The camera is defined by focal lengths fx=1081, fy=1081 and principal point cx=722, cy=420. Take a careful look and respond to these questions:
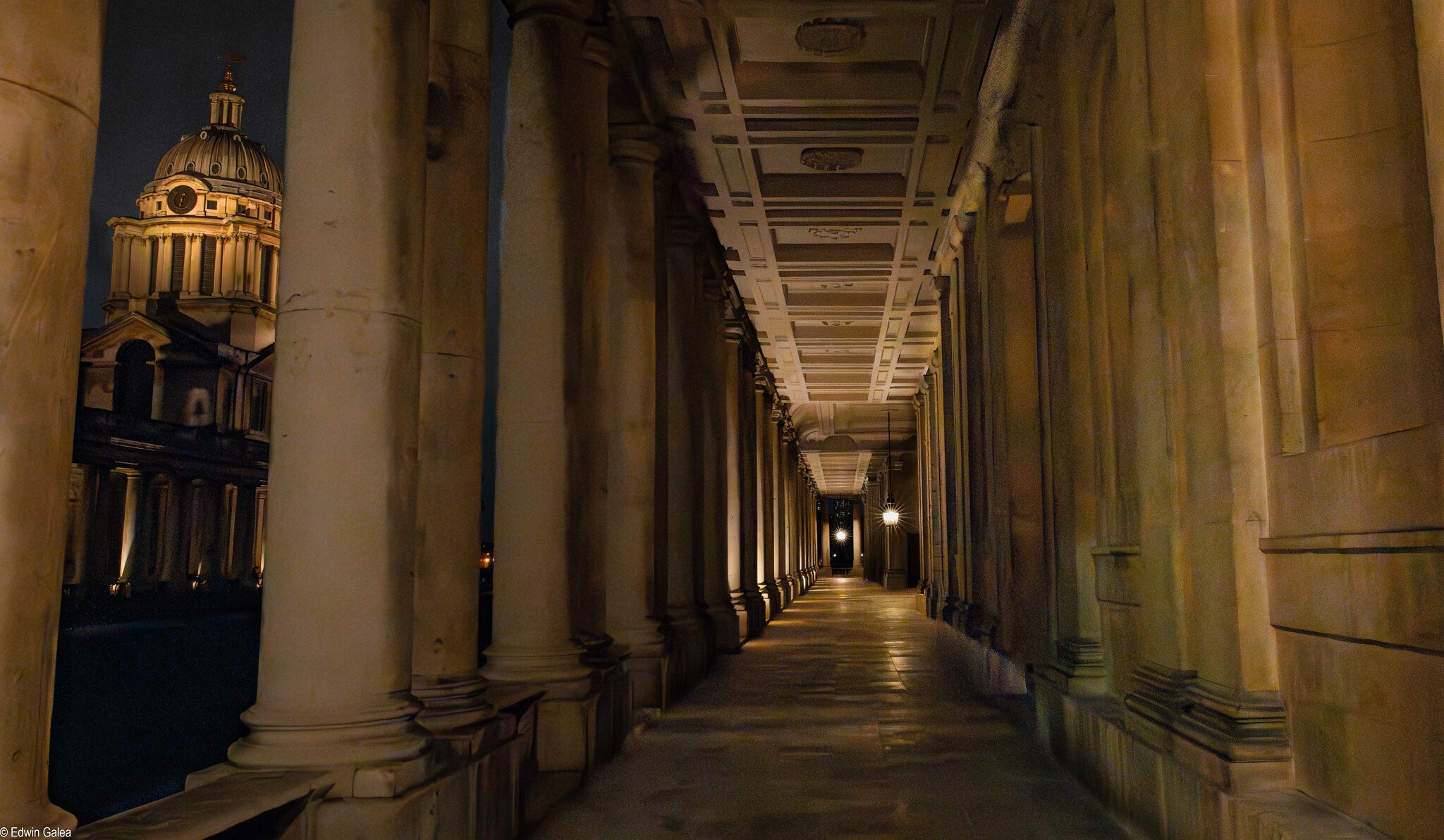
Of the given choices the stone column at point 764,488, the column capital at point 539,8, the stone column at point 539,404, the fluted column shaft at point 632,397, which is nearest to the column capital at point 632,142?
the fluted column shaft at point 632,397

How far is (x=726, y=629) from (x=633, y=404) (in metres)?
8.86

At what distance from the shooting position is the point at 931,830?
856cm

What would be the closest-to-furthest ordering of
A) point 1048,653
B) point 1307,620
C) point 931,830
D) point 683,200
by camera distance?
point 1307,620 < point 931,830 < point 1048,653 < point 683,200

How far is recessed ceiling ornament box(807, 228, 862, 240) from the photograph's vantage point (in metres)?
24.9

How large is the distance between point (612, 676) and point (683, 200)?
11752 mm

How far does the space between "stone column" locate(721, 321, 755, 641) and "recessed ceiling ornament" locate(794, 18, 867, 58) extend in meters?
10.8

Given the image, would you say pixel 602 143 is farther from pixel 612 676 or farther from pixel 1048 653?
pixel 1048 653

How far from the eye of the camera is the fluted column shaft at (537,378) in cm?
1091

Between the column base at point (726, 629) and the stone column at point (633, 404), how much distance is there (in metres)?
6.51

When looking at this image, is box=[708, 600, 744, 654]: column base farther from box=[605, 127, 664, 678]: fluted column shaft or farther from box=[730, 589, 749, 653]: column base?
box=[605, 127, 664, 678]: fluted column shaft

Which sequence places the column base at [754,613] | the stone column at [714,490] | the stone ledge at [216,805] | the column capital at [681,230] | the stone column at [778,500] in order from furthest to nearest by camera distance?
the stone column at [778,500] → the column base at [754,613] → the stone column at [714,490] → the column capital at [681,230] → the stone ledge at [216,805]

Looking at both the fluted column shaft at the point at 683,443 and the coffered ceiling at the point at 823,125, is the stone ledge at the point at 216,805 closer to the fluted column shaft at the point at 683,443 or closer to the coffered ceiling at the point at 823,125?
the coffered ceiling at the point at 823,125

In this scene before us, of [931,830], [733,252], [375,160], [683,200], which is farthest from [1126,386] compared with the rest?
[733,252]

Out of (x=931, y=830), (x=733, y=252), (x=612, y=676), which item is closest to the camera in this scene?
(x=931, y=830)
